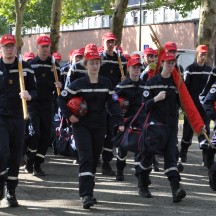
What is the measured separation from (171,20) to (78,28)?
15839 mm

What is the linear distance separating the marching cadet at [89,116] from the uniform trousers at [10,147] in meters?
0.63

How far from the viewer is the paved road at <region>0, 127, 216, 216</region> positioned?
8.89m

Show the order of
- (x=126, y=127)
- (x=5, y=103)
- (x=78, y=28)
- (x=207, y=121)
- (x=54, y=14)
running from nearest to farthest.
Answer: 1. (x=5, y=103)
2. (x=126, y=127)
3. (x=207, y=121)
4. (x=54, y=14)
5. (x=78, y=28)

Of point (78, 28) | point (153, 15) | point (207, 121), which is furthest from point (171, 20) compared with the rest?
point (207, 121)

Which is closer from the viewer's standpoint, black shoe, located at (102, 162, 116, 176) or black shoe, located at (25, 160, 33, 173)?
black shoe, located at (102, 162, 116, 176)

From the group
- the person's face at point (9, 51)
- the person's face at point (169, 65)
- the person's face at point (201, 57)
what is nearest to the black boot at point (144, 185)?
the person's face at point (169, 65)

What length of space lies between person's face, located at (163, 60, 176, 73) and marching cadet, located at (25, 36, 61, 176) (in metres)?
2.76

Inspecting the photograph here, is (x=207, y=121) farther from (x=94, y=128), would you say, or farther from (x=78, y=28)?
(x=78, y=28)

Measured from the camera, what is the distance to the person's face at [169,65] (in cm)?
938

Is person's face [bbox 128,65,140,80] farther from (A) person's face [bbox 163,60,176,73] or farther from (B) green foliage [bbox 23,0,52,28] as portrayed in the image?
(B) green foliage [bbox 23,0,52,28]

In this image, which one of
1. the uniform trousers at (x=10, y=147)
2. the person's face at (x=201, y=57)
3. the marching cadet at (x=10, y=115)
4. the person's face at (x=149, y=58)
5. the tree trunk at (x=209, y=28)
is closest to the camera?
the uniform trousers at (x=10, y=147)

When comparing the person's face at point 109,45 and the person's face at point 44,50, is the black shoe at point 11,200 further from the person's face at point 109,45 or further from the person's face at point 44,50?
the person's face at point 109,45

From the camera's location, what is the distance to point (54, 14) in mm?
28406

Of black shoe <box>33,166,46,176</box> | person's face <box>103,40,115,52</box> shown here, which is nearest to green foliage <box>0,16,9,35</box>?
person's face <box>103,40,115,52</box>
